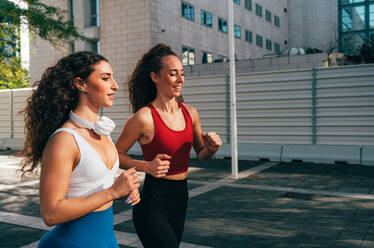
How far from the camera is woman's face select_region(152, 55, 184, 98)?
2955mm

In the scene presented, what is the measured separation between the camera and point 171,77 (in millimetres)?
2951

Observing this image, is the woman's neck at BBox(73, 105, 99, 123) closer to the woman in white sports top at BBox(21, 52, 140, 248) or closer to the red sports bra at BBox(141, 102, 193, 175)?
the woman in white sports top at BBox(21, 52, 140, 248)

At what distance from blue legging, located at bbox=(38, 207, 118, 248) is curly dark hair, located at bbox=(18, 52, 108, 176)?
45cm

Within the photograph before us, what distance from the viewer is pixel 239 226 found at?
5699 millimetres

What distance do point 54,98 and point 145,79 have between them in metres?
1.25

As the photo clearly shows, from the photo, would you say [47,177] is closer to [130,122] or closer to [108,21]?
[130,122]

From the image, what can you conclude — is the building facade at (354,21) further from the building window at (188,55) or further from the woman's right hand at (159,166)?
the woman's right hand at (159,166)

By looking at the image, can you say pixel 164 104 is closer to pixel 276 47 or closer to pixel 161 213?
pixel 161 213

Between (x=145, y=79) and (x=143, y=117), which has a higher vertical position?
(x=145, y=79)

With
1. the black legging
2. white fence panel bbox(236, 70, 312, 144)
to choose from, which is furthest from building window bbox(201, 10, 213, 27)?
the black legging

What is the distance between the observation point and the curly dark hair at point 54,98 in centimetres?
204

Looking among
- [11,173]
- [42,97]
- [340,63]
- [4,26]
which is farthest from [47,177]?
[340,63]

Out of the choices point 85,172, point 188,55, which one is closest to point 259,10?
point 188,55

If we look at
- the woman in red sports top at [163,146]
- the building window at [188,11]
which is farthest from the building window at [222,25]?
the woman in red sports top at [163,146]
